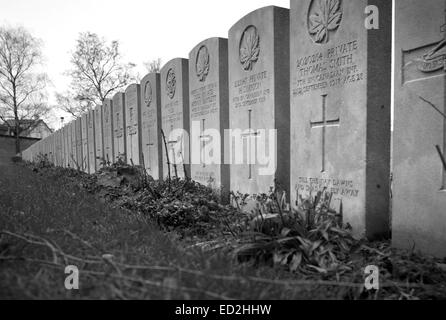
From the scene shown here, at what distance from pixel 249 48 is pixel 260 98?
0.73 m

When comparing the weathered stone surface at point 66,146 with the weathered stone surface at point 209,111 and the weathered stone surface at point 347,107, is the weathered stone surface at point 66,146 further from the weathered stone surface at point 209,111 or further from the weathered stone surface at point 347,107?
the weathered stone surface at point 347,107

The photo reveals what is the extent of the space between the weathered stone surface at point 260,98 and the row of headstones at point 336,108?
0.05ft

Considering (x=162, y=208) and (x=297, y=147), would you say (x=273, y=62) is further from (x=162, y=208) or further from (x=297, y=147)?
(x=162, y=208)

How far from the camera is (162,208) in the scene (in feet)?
13.7

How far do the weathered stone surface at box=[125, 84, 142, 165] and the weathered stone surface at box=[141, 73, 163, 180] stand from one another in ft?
0.92

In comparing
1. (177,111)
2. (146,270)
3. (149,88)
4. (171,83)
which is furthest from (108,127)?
(146,270)

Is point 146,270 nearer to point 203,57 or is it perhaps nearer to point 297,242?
point 297,242

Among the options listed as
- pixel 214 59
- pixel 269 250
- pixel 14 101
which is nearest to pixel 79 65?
pixel 14 101

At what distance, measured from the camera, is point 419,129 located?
312cm

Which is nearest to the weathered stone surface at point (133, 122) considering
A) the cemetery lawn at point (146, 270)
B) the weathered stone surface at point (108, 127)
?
the weathered stone surface at point (108, 127)

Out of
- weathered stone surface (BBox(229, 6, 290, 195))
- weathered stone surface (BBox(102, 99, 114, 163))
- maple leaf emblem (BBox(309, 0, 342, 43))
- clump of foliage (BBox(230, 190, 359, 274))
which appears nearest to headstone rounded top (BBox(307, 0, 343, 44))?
maple leaf emblem (BBox(309, 0, 342, 43))

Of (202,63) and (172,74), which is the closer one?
(202,63)

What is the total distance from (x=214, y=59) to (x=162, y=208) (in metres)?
2.90

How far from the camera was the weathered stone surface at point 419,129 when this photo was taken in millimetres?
2967
